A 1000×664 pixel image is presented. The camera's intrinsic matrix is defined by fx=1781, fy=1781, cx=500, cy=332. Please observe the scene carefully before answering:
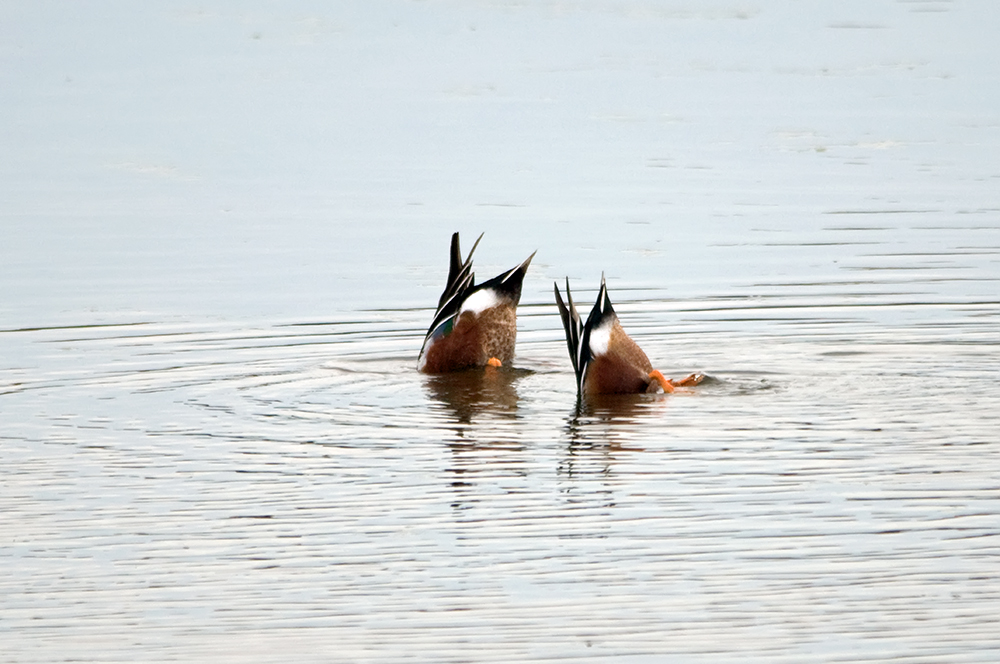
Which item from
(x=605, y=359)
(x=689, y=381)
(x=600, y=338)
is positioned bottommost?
(x=689, y=381)

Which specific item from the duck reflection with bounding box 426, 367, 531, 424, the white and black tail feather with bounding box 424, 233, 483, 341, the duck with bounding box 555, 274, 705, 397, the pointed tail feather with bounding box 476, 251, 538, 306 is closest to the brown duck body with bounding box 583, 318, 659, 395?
the duck with bounding box 555, 274, 705, 397

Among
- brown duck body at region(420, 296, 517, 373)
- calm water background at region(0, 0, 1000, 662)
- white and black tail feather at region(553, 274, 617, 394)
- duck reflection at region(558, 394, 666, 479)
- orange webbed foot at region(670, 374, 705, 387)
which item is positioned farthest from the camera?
brown duck body at region(420, 296, 517, 373)

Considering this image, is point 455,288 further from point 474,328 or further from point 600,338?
point 600,338

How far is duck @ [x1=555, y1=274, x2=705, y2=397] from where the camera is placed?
9766 millimetres

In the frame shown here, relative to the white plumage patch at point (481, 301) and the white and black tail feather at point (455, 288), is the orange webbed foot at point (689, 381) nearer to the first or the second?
the white plumage patch at point (481, 301)

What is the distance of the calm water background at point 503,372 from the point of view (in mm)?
6168

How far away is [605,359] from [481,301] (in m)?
1.34

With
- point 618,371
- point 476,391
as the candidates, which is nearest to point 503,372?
point 476,391

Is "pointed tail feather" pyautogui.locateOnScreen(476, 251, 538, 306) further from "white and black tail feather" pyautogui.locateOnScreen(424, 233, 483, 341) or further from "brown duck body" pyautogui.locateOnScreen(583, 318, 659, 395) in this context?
"brown duck body" pyautogui.locateOnScreen(583, 318, 659, 395)

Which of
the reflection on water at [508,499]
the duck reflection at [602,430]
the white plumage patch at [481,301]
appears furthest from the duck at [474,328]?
the duck reflection at [602,430]

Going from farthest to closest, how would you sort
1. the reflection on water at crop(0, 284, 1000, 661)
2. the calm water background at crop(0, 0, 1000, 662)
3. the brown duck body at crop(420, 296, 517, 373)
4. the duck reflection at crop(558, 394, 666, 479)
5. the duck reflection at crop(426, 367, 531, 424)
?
the brown duck body at crop(420, 296, 517, 373)
the duck reflection at crop(426, 367, 531, 424)
the duck reflection at crop(558, 394, 666, 479)
the calm water background at crop(0, 0, 1000, 662)
the reflection on water at crop(0, 284, 1000, 661)

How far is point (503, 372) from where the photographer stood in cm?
1073

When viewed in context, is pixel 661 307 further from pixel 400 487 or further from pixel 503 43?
pixel 503 43

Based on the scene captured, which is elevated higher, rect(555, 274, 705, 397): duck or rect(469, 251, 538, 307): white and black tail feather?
rect(469, 251, 538, 307): white and black tail feather
